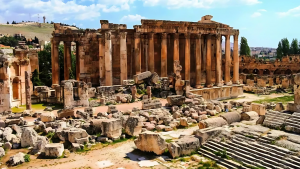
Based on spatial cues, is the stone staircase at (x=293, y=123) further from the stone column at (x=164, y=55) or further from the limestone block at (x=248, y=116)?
the stone column at (x=164, y=55)

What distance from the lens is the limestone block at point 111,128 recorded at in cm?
1712

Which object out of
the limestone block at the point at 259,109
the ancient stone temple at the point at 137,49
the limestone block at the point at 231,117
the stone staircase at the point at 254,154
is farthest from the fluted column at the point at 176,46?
the stone staircase at the point at 254,154

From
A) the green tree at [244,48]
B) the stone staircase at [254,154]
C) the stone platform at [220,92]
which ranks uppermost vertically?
the green tree at [244,48]

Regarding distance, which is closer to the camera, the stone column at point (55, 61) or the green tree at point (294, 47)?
the stone column at point (55, 61)

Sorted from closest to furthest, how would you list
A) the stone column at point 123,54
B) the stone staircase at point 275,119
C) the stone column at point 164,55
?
1. the stone staircase at point 275,119
2. the stone column at point 123,54
3. the stone column at point 164,55

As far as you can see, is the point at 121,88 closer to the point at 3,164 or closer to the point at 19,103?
the point at 19,103

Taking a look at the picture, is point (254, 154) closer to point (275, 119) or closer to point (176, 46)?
point (275, 119)

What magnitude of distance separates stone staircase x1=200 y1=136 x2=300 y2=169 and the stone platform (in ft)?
55.6

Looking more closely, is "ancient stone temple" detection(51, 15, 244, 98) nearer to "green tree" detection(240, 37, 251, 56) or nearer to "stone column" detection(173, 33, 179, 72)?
"stone column" detection(173, 33, 179, 72)

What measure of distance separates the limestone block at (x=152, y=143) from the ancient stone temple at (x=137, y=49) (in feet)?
48.2

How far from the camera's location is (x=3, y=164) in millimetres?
13594

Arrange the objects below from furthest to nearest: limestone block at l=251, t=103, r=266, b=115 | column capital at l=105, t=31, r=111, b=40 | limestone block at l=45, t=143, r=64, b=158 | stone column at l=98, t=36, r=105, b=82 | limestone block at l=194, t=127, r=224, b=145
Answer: stone column at l=98, t=36, r=105, b=82, column capital at l=105, t=31, r=111, b=40, limestone block at l=251, t=103, r=266, b=115, limestone block at l=194, t=127, r=224, b=145, limestone block at l=45, t=143, r=64, b=158

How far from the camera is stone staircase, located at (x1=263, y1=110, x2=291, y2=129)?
17406 mm

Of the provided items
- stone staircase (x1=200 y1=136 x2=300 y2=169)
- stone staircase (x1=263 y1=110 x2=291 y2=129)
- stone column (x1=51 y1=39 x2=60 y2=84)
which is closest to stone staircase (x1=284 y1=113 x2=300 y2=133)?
stone staircase (x1=263 y1=110 x2=291 y2=129)
